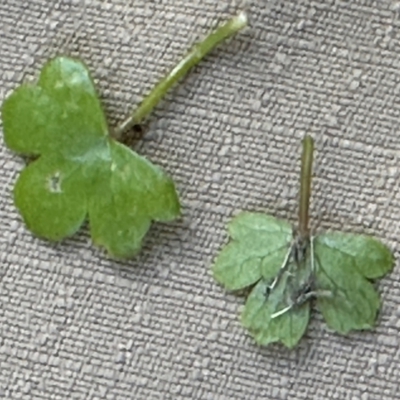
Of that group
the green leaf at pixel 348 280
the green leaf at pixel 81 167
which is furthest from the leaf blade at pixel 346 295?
the green leaf at pixel 81 167

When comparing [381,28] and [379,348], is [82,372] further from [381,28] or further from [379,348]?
[381,28]

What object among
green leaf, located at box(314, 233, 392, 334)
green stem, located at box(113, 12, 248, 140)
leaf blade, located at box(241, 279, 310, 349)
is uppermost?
green stem, located at box(113, 12, 248, 140)

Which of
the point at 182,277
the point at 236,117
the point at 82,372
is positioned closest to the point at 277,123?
the point at 236,117

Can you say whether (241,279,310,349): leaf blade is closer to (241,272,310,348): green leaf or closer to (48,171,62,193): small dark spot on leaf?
(241,272,310,348): green leaf

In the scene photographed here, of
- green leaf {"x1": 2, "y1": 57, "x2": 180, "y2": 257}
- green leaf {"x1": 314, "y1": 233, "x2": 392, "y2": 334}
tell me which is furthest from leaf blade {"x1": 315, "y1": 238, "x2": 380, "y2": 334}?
green leaf {"x1": 2, "y1": 57, "x2": 180, "y2": 257}

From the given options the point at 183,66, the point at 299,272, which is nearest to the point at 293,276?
the point at 299,272
